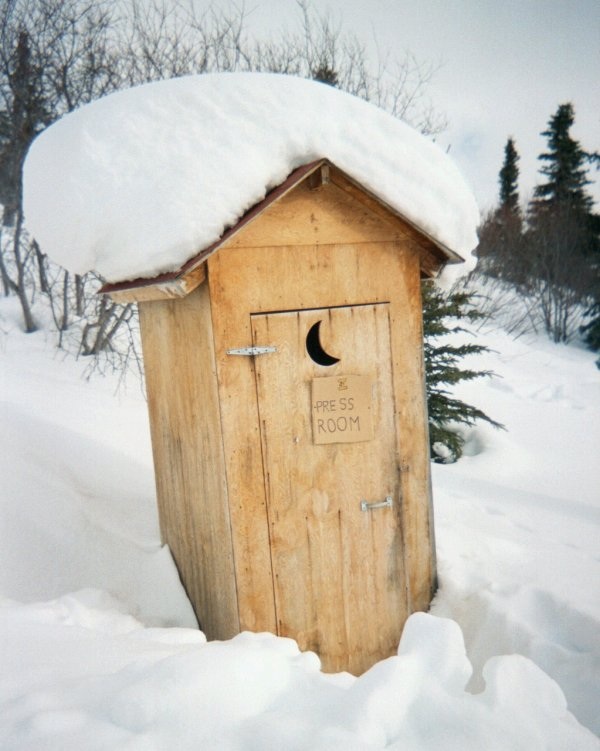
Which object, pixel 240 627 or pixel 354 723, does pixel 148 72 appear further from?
pixel 354 723

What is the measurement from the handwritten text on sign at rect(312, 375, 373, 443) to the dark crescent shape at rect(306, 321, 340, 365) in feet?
0.46

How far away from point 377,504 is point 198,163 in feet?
6.22

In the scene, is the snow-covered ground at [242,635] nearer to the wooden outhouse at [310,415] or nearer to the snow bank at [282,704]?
the snow bank at [282,704]

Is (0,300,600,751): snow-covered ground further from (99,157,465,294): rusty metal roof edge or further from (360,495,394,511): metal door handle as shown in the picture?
(99,157,465,294): rusty metal roof edge

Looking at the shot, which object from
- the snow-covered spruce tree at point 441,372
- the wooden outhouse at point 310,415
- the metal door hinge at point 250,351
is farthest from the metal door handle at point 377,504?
the snow-covered spruce tree at point 441,372

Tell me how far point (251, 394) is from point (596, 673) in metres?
2.03

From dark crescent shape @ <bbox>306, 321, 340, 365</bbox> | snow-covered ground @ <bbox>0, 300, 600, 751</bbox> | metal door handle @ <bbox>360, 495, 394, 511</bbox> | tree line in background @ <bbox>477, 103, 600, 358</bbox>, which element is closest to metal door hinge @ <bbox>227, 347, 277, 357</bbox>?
dark crescent shape @ <bbox>306, 321, 340, 365</bbox>

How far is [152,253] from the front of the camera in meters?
2.55

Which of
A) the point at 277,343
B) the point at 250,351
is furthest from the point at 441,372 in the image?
the point at 250,351

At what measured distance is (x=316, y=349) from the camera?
3098 millimetres

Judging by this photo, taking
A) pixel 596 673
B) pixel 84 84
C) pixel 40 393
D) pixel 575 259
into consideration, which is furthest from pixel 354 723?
pixel 575 259

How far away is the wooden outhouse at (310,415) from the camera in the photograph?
2.72m

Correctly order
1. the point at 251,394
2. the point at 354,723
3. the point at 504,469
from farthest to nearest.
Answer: the point at 504,469 < the point at 251,394 < the point at 354,723

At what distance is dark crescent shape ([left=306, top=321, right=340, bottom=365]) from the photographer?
117 inches
